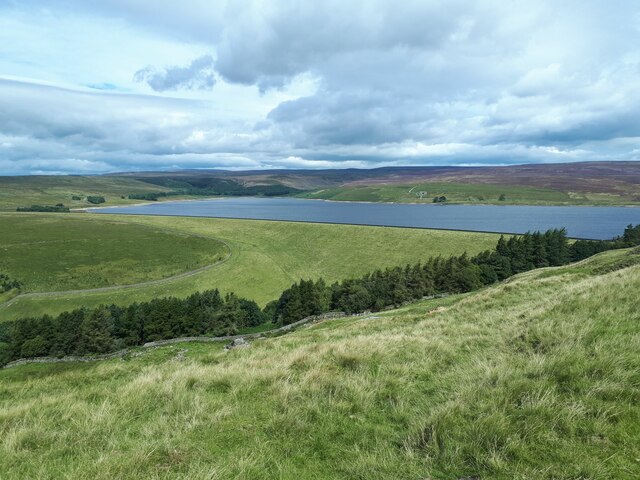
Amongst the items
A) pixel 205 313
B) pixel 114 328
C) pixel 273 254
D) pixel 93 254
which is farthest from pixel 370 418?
pixel 93 254

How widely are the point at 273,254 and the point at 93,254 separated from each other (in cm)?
5230

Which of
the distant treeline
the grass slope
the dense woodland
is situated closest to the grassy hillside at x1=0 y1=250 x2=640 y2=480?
the dense woodland

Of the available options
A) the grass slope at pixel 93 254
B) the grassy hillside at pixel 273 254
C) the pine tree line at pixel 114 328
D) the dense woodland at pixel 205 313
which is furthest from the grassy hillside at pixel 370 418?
the grass slope at pixel 93 254

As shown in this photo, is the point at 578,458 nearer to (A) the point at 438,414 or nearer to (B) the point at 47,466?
(A) the point at 438,414

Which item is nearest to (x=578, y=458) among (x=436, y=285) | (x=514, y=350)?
(x=514, y=350)

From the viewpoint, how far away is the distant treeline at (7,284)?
76.3 meters

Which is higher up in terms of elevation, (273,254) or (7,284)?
(7,284)

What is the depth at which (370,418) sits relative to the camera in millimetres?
6367

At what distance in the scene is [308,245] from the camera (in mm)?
117312

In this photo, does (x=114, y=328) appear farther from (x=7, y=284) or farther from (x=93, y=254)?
(x=93, y=254)

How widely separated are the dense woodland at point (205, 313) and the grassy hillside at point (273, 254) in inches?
560

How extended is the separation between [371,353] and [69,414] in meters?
7.16

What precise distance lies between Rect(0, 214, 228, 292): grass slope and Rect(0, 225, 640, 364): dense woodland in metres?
27.3

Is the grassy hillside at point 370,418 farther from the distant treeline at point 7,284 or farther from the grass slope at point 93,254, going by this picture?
the distant treeline at point 7,284
